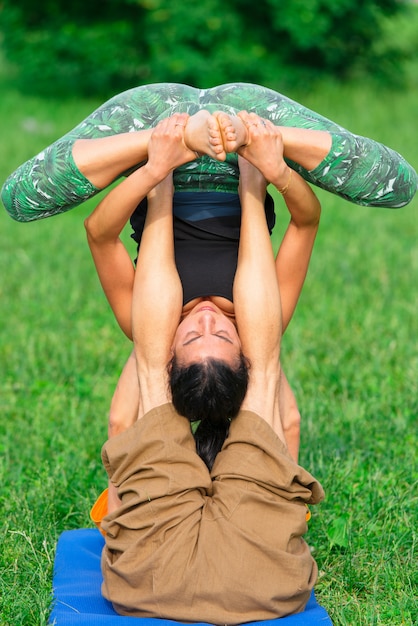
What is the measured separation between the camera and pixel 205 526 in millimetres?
3381

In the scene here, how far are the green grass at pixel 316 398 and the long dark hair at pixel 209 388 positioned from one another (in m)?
0.85

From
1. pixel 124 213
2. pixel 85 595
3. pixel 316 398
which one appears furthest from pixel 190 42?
pixel 85 595

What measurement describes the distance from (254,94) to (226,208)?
44 cm

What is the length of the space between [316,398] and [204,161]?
2.06m

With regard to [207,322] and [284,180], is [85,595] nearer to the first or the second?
[207,322]

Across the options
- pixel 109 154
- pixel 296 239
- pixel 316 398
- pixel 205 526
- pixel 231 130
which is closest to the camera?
pixel 231 130

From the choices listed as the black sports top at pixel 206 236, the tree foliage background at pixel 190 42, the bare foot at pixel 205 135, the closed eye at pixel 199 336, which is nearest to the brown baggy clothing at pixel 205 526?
the closed eye at pixel 199 336

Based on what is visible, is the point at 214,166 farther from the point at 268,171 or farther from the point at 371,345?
the point at 371,345

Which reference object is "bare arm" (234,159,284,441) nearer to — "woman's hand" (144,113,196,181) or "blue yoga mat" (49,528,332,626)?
"woman's hand" (144,113,196,181)

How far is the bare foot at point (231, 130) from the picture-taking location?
3268 millimetres

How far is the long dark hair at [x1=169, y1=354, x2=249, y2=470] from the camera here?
136 inches

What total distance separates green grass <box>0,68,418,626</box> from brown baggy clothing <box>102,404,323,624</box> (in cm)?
38

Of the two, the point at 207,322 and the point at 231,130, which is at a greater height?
the point at 231,130

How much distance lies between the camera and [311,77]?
15.4m
